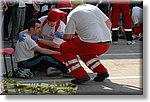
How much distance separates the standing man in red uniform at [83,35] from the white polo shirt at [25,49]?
20.9 inches

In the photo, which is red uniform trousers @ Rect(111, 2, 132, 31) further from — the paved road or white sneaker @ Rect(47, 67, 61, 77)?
white sneaker @ Rect(47, 67, 61, 77)

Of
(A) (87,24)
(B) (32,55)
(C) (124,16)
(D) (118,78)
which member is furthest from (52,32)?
(C) (124,16)

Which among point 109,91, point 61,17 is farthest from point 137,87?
point 61,17

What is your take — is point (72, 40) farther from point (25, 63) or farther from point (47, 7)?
point (47, 7)

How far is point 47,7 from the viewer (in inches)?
295

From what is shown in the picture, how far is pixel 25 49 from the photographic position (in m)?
5.22

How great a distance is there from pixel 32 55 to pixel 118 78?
125 cm

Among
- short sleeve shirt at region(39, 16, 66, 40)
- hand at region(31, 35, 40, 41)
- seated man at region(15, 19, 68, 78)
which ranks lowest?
seated man at region(15, 19, 68, 78)

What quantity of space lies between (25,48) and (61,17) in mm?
744

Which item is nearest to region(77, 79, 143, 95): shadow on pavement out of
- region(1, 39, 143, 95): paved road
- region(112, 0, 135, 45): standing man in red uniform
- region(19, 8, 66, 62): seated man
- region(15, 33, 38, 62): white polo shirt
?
region(1, 39, 143, 95): paved road

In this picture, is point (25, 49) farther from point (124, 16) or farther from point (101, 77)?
point (124, 16)

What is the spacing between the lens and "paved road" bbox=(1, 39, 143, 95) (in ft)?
15.3

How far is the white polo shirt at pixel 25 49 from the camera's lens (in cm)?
516

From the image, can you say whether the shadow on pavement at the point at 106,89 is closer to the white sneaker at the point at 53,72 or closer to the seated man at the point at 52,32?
the white sneaker at the point at 53,72
